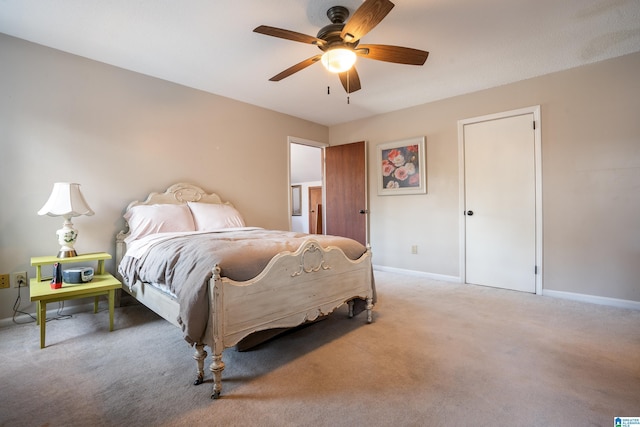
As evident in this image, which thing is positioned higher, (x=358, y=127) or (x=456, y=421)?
(x=358, y=127)

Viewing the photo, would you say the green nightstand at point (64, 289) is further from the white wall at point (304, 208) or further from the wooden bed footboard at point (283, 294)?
the white wall at point (304, 208)

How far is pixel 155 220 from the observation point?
278 cm

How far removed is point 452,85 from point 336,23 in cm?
191

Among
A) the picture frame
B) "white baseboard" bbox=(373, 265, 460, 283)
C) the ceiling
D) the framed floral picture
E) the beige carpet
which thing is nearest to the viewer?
the beige carpet

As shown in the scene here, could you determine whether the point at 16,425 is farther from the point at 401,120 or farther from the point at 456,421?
the point at 401,120

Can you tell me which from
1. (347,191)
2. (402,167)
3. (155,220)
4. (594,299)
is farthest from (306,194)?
(594,299)

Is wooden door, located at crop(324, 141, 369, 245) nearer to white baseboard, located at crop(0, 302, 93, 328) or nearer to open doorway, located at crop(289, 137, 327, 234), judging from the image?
open doorway, located at crop(289, 137, 327, 234)

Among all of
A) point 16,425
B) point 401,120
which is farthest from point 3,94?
point 401,120

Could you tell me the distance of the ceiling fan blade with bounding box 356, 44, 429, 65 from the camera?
1.98m

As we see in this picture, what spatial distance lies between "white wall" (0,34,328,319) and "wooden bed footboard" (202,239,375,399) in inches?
79.8

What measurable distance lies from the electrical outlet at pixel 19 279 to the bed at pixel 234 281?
2.12ft

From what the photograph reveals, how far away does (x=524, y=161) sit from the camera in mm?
3236

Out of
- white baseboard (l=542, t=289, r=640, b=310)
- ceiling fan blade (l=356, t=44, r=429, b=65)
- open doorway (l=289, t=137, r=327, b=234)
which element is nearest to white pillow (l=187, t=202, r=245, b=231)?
ceiling fan blade (l=356, t=44, r=429, b=65)

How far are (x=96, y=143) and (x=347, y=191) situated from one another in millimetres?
3171
